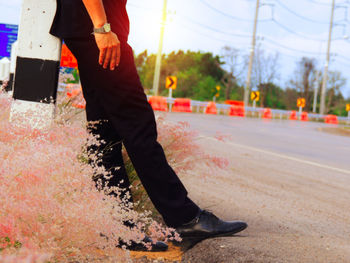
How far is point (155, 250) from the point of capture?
8.29 feet

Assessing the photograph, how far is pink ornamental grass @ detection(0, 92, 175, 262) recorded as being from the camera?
1300mm

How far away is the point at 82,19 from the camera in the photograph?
7.73ft

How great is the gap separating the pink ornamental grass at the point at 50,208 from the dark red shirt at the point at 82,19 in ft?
2.72

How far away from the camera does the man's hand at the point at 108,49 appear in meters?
2.24

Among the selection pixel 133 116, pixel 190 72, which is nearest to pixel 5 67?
pixel 133 116

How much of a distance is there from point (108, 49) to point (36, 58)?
0.59 metres

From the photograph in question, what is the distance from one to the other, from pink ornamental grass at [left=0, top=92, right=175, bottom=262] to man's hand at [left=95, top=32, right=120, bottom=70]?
680 millimetres

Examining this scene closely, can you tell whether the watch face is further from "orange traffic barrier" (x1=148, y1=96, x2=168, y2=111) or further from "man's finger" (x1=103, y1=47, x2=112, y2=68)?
"orange traffic barrier" (x1=148, y1=96, x2=168, y2=111)

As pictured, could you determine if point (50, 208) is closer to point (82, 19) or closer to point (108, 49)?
point (108, 49)

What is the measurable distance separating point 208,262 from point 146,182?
0.56 meters

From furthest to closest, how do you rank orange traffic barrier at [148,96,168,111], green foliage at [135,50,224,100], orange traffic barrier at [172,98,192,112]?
1. green foliage at [135,50,224,100]
2. orange traffic barrier at [172,98,192,112]
3. orange traffic barrier at [148,96,168,111]

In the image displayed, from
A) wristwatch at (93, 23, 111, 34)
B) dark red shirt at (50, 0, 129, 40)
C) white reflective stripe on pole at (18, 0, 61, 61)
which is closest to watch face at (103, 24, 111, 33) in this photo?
wristwatch at (93, 23, 111, 34)

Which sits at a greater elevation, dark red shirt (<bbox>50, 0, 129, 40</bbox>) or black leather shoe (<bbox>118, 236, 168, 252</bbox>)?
dark red shirt (<bbox>50, 0, 129, 40</bbox>)

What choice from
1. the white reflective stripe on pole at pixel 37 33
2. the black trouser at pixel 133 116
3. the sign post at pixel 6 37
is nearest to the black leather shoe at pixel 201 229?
the black trouser at pixel 133 116
